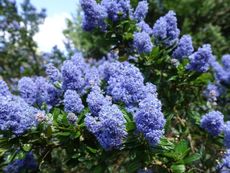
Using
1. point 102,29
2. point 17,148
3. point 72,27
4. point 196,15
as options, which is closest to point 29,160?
point 17,148

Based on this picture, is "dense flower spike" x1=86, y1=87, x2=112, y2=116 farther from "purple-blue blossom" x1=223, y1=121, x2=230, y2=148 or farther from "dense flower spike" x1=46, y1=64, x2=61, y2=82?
"purple-blue blossom" x1=223, y1=121, x2=230, y2=148

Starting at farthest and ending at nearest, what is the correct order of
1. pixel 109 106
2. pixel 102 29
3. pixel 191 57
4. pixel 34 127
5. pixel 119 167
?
pixel 119 167 < pixel 102 29 < pixel 191 57 < pixel 34 127 < pixel 109 106

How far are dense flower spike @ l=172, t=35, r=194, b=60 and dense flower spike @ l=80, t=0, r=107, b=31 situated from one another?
61 cm

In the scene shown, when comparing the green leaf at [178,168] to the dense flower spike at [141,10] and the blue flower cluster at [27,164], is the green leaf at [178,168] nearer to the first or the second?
the blue flower cluster at [27,164]

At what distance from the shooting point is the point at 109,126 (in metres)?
2.67

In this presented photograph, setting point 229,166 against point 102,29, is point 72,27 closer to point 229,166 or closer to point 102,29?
point 102,29

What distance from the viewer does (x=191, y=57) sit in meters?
3.70

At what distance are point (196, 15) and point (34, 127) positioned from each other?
202 inches

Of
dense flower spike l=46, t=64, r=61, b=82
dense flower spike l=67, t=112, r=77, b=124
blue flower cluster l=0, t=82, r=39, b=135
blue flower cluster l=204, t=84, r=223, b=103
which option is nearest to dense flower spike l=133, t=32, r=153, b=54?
dense flower spike l=46, t=64, r=61, b=82

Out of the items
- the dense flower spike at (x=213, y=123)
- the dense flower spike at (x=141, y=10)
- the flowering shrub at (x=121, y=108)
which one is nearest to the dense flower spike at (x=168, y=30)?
the flowering shrub at (x=121, y=108)

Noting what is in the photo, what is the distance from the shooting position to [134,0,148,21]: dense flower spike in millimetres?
3916

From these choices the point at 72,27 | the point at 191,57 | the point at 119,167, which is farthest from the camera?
the point at 72,27

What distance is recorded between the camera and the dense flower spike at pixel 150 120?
2648 millimetres

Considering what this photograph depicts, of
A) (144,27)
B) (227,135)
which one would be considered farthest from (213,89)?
(227,135)
